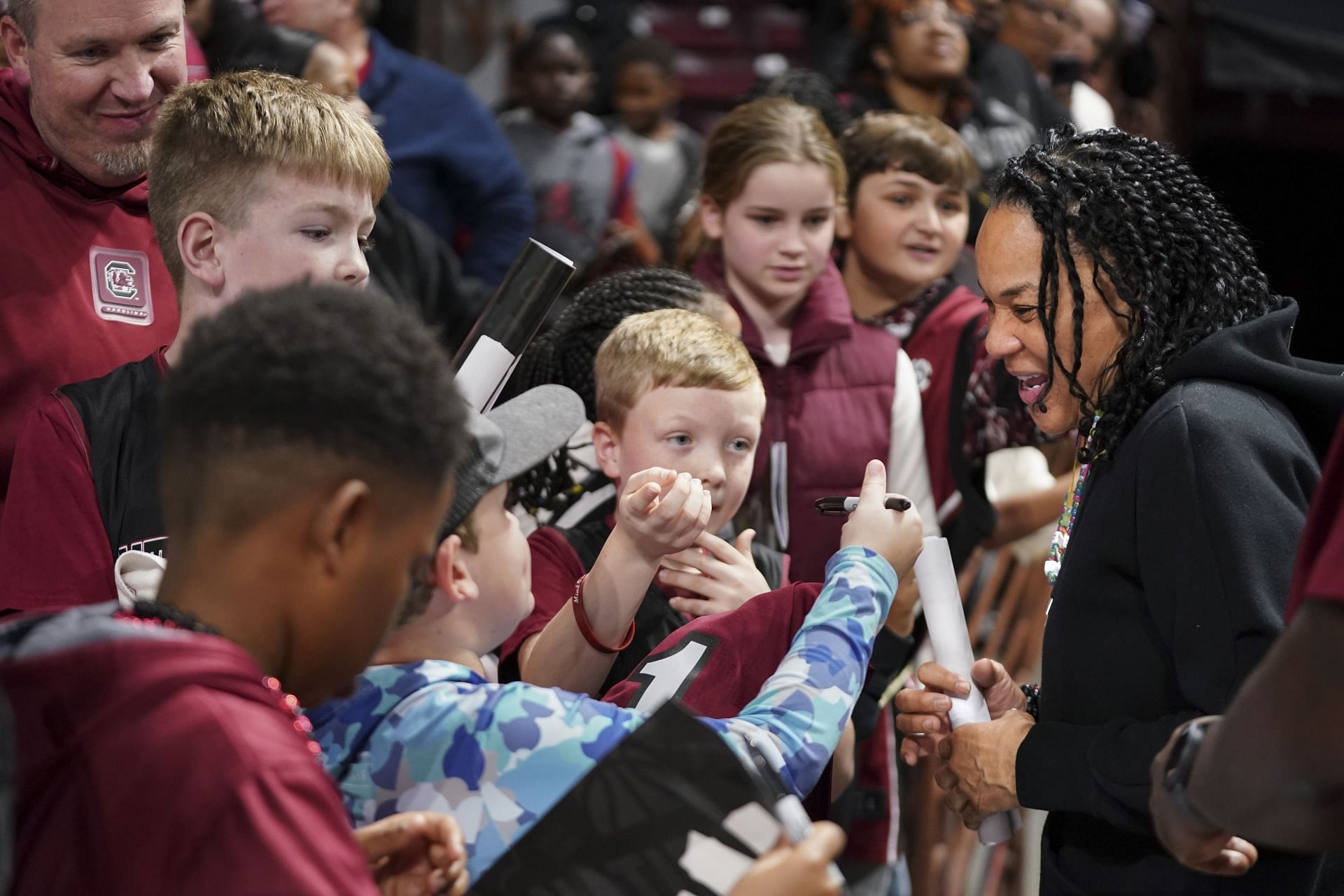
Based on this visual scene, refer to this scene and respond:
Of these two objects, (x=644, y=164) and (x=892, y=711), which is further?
(x=644, y=164)

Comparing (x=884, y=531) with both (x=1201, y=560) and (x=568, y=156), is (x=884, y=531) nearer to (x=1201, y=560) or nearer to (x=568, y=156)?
(x=1201, y=560)

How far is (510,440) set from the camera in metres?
1.81

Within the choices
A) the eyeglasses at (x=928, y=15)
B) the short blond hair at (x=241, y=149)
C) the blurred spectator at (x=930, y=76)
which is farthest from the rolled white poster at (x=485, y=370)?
the eyeglasses at (x=928, y=15)

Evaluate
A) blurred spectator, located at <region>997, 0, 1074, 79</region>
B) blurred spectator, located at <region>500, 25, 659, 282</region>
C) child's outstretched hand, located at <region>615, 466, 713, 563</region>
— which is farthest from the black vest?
blurred spectator, located at <region>997, 0, 1074, 79</region>

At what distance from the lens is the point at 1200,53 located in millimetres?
7625

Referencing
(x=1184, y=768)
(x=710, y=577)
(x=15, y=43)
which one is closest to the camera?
(x=1184, y=768)

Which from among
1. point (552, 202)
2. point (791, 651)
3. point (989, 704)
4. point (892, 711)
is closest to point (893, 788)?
point (892, 711)

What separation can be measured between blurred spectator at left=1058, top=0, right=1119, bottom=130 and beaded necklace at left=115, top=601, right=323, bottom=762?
4599mm

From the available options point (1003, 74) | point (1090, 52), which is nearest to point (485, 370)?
point (1003, 74)

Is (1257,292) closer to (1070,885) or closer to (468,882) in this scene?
(1070,885)

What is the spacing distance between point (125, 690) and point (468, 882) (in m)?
0.46

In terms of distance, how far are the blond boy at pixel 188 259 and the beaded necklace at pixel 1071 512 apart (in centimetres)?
106

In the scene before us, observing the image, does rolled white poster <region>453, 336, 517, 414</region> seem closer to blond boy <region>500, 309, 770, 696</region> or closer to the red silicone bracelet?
blond boy <region>500, 309, 770, 696</region>

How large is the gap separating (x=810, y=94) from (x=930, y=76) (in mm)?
457
